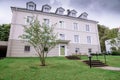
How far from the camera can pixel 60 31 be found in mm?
23656

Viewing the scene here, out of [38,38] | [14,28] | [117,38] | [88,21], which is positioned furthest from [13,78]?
[88,21]

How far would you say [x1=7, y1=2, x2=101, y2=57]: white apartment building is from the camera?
20.2 metres

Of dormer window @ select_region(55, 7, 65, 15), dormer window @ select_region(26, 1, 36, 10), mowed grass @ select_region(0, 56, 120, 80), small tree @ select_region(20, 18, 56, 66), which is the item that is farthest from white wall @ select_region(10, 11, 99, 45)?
mowed grass @ select_region(0, 56, 120, 80)

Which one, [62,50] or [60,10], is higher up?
[60,10]

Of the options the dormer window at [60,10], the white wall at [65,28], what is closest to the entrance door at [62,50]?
the white wall at [65,28]

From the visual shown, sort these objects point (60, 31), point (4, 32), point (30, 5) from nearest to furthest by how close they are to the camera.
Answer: point (30, 5) → point (60, 31) → point (4, 32)

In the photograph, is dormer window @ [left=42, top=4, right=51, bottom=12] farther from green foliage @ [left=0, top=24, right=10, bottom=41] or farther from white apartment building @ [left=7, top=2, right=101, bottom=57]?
green foliage @ [left=0, top=24, right=10, bottom=41]

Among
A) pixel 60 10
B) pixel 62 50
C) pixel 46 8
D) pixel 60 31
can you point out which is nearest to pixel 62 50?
pixel 62 50

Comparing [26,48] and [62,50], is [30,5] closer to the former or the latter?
[26,48]

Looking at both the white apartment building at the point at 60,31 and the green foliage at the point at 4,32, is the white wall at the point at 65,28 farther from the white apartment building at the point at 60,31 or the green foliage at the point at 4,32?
the green foliage at the point at 4,32

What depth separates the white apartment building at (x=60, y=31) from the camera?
797 inches

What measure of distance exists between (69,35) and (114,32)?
11132 mm

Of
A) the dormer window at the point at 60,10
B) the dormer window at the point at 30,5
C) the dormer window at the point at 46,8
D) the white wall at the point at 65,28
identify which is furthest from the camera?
the dormer window at the point at 60,10

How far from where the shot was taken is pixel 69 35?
2430 centimetres
